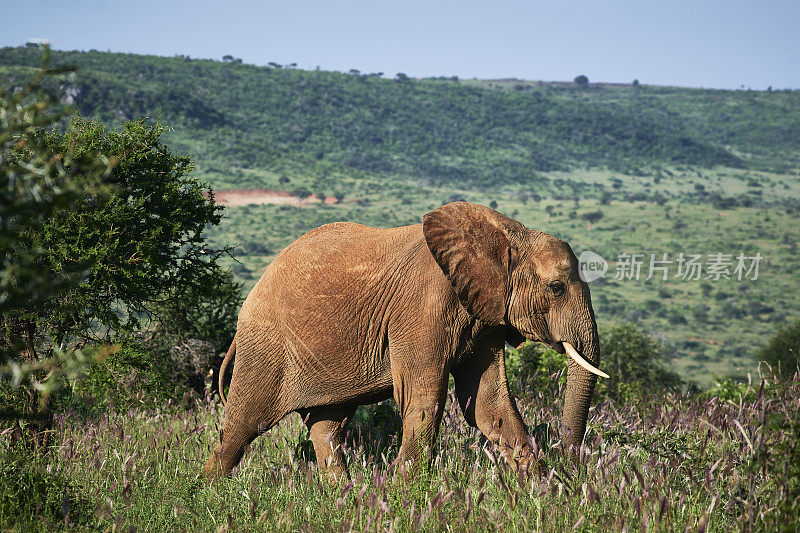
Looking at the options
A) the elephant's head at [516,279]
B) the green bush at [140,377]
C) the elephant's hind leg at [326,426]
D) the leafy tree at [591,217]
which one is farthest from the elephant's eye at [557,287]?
the leafy tree at [591,217]

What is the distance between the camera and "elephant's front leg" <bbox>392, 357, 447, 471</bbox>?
6.13 m

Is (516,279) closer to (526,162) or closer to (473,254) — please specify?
(473,254)

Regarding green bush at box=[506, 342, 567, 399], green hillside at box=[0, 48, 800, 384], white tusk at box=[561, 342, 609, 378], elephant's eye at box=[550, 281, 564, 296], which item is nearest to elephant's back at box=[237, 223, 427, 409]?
elephant's eye at box=[550, 281, 564, 296]

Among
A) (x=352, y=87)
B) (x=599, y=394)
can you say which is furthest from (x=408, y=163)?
(x=599, y=394)

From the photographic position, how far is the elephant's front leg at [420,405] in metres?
6.13

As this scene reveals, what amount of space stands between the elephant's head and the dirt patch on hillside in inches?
4116

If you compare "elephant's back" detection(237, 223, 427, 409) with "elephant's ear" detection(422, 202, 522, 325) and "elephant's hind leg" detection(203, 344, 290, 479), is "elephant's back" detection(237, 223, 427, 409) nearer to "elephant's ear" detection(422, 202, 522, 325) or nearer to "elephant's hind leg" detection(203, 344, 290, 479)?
"elephant's hind leg" detection(203, 344, 290, 479)

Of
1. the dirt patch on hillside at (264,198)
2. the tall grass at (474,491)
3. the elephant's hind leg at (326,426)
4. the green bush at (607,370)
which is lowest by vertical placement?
the dirt patch on hillside at (264,198)

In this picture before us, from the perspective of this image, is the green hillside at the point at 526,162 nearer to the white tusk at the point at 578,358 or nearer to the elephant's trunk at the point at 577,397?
the elephant's trunk at the point at 577,397

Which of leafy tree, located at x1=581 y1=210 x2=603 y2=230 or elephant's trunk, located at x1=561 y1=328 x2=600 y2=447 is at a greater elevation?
elephant's trunk, located at x1=561 y1=328 x2=600 y2=447

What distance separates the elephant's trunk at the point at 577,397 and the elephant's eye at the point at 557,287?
1.35 ft

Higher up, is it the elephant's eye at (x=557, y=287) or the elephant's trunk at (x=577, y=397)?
the elephant's eye at (x=557, y=287)

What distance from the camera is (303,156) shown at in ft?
456

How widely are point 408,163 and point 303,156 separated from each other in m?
20.2
